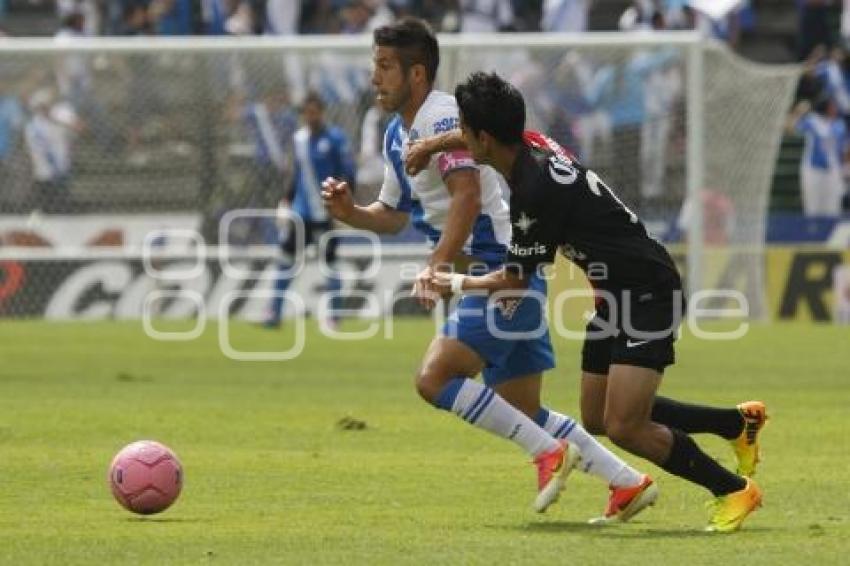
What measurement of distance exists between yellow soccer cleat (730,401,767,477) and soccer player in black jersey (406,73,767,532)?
24.4 inches

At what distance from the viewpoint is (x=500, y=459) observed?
13.5 meters

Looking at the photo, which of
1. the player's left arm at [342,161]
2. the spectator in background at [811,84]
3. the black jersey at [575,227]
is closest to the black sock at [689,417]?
the black jersey at [575,227]

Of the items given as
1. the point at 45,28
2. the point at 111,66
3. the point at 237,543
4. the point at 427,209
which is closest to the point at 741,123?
the point at 111,66

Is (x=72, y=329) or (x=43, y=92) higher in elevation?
(x=43, y=92)

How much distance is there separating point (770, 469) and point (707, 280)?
48.7 feet

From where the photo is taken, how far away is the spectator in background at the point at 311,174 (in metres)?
25.3

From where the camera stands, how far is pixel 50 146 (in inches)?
1112

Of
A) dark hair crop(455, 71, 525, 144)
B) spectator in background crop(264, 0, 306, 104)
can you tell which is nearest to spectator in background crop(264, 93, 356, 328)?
spectator in background crop(264, 0, 306, 104)

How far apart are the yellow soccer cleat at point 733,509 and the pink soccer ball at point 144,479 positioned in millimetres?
2564

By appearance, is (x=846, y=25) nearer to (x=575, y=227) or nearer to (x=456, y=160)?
(x=456, y=160)

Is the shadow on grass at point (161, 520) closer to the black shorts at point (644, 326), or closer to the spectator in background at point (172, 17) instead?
the black shorts at point (644, 326)

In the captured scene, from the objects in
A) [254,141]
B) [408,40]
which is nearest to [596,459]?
[408,40]

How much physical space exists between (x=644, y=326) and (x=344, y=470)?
3.38 m

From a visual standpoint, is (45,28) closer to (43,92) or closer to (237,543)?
(43,92)
